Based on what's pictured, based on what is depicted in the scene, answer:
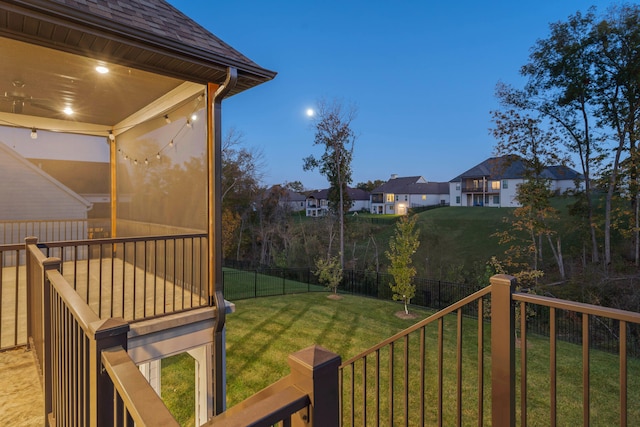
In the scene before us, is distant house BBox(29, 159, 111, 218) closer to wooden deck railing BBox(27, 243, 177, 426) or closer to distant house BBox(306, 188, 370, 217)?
wooden deck railing BBox(27, 243, 177, 426)

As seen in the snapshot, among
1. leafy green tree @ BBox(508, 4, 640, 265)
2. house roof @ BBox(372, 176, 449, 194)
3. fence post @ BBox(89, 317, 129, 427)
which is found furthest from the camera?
house roof @ BBox(372, 176, 449, 194)

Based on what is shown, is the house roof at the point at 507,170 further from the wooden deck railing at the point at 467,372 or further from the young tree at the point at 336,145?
the young tree at the point at 336,145

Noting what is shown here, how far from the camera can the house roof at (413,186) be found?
43812 mm

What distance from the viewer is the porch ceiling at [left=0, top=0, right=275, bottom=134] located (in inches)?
120

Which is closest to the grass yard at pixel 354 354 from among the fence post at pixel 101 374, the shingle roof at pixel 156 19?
the fence post at pixel 101 374

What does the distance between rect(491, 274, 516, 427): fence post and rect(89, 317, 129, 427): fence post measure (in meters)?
1.74

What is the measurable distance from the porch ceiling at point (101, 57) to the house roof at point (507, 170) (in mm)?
11926

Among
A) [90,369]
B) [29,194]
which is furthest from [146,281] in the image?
[90,369]

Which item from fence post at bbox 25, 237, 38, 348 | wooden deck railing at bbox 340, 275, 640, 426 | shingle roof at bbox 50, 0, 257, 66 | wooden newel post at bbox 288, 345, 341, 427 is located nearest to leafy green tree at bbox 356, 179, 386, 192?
wooden deck railing at bbox 340, 275, 640, 426

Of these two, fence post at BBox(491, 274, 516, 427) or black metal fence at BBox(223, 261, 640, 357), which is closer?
fence post at BBox(491, 274, 516, 427)

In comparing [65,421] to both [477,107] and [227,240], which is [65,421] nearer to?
[227,240]

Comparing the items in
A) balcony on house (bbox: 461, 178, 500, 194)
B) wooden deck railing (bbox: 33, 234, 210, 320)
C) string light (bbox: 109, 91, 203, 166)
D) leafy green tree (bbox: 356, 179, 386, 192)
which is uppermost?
leafy green tree (bbox: 356, 179, 386, 192)

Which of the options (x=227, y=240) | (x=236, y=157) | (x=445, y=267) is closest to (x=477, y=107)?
(x=445, y=267)

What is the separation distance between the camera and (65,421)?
1.65 meters
